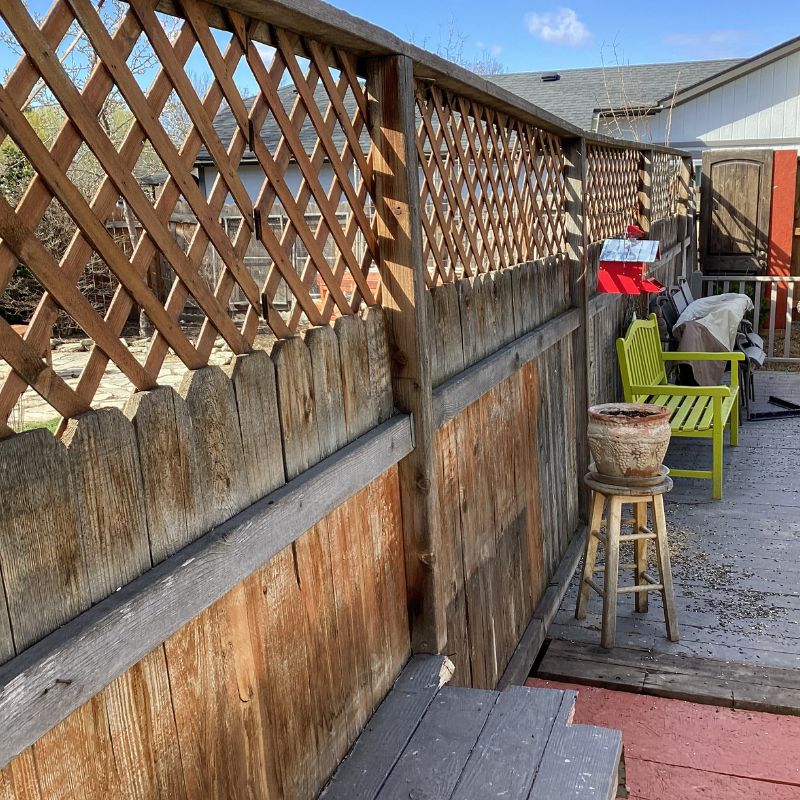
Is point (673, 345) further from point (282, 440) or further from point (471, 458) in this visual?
point (282, 440)

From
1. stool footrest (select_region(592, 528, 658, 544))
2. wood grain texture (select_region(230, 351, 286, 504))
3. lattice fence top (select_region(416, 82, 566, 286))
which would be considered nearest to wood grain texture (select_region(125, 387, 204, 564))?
wood grain texture (select_region(230, 351, 286, 504))

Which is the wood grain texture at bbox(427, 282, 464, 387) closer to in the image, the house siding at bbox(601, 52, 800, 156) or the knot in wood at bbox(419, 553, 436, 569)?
the knot in wood at bbox(419, 553, 436, 569)

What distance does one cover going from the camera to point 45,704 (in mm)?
1057

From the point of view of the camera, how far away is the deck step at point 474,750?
1766 millimetres

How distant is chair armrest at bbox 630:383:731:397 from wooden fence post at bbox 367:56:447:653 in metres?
3.63

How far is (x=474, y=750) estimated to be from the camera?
1.89 meters

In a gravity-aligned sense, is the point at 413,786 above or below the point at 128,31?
below

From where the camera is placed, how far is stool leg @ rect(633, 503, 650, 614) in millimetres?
3807

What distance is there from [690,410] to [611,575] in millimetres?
2696

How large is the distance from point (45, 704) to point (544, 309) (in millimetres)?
3138

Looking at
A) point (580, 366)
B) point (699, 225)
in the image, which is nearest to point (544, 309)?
point (580, 366)

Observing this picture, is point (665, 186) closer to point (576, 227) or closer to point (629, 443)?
point (576, 227)

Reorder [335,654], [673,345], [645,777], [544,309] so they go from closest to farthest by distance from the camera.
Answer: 1. [335,654]
2. [645,777]
3. [544,309]
4. [673,345]

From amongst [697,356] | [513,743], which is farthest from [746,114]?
[513,743]
